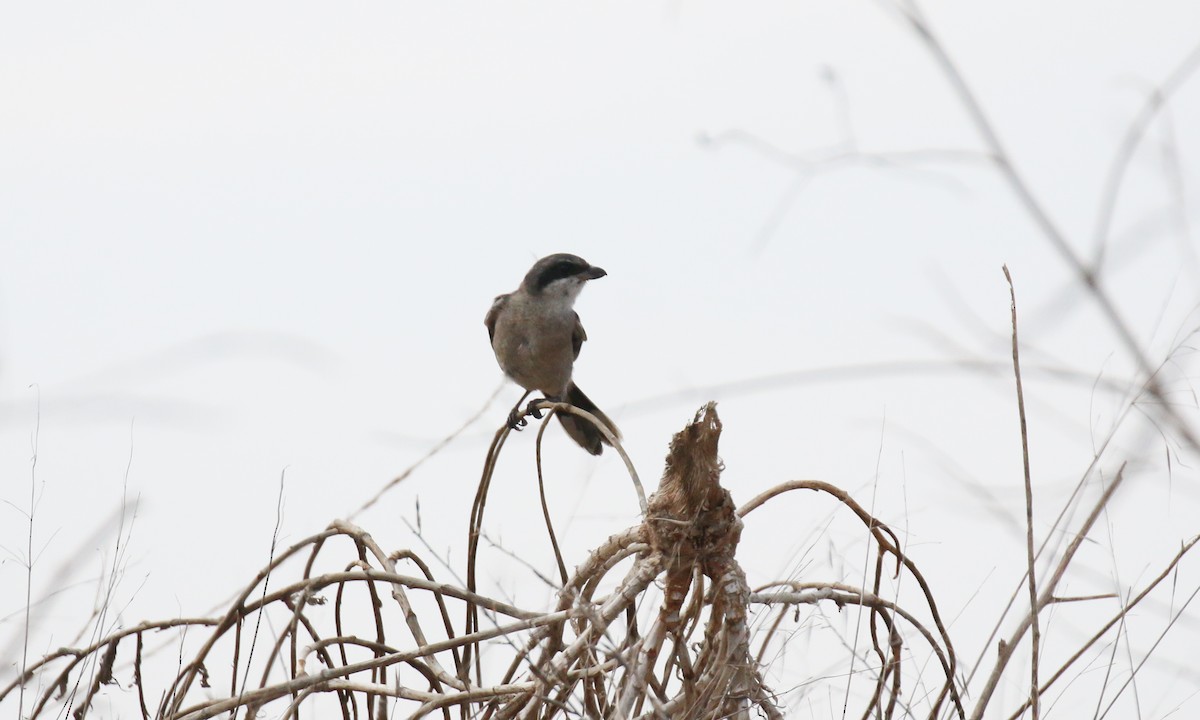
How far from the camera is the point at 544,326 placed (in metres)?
6.93

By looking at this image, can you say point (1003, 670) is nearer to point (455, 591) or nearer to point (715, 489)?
point (715, 489)

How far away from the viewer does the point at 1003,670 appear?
2193 mm

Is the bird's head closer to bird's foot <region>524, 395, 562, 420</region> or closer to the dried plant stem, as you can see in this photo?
bird's foot <region>524, 395, 562, 420</region>

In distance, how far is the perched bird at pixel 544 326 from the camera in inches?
273

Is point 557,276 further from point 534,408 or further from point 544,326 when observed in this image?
point 534,408

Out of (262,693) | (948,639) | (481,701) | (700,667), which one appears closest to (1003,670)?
(948,639)

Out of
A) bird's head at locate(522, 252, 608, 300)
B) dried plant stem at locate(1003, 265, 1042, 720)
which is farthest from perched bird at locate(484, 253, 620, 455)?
dried plant stem at locate(1003, 265, 1042, 720)

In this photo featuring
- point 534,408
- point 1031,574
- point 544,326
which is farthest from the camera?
point 544,326

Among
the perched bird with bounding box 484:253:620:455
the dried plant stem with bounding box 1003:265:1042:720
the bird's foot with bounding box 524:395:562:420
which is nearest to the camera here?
the dried plant stem with bounding box 1003:265:1042:720

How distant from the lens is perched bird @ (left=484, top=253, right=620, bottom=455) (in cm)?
693

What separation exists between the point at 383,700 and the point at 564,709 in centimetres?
38

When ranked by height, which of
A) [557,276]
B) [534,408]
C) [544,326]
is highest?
[557,276]

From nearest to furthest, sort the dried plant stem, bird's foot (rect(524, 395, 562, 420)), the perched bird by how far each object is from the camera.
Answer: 1. the dried plant stem
2. bird's foot (rect(524, 395, 562, 420))
3. the perched bird

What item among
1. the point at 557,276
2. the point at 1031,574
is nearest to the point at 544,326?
the point at 557,276
